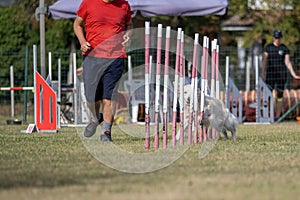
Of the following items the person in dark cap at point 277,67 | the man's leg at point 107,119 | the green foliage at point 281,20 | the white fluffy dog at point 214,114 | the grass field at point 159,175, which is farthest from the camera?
the green foliage at point 281,20

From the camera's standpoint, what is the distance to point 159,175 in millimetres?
6039

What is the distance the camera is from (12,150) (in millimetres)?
8422

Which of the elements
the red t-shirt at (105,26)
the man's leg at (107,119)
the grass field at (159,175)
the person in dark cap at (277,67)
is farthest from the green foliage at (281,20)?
the grass field at (159,175)

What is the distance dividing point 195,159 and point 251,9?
57.2 ft

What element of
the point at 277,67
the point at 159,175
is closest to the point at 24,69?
the point at 277,67

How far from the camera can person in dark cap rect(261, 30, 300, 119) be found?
1605 cm

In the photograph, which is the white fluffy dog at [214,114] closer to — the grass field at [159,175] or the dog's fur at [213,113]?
the dog's fur at [213,113]

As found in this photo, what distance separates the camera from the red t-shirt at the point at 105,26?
9.33 m

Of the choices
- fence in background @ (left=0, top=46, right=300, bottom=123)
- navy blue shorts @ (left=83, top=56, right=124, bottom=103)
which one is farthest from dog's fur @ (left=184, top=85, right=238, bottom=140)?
fence in background @ (left=0, top=46, right=300, bottom=123)

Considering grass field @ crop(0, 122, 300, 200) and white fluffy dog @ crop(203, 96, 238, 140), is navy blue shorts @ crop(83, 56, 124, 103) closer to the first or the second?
grass field @ crop(0, 122, 300, 200)

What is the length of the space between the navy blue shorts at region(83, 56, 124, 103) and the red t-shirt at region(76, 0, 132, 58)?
0.07 metres

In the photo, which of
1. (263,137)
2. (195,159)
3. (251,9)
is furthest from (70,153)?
(251,9)

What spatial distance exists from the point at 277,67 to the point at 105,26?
7938 millimetres

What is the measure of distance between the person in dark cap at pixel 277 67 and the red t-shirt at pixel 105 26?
7.05 meters
